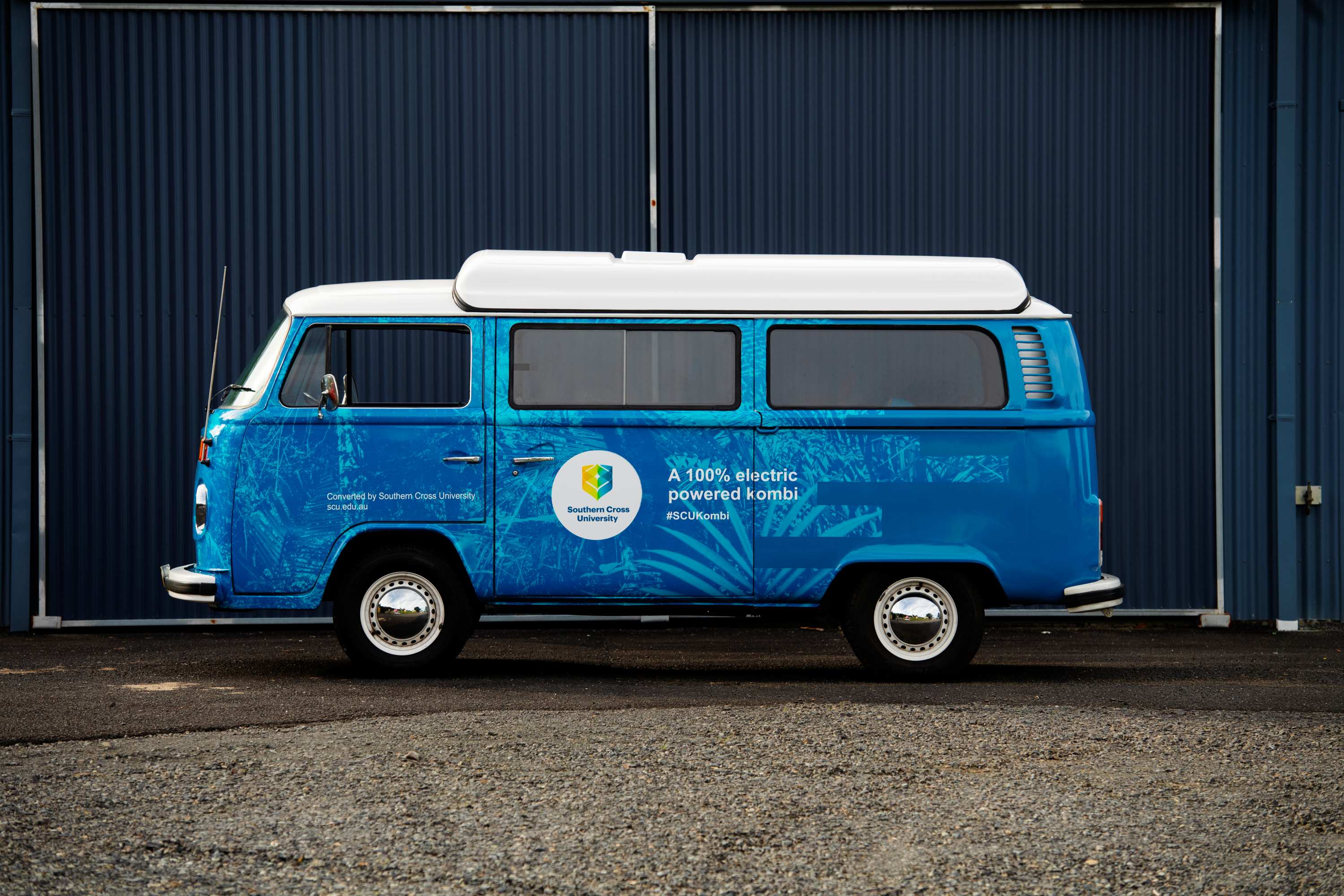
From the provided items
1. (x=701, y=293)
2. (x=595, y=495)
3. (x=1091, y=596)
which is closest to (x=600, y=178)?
(x=701, y=293)

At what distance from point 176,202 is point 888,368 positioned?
6.61 m

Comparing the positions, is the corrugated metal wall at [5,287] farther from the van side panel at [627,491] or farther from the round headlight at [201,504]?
the van side panel at [627,491]

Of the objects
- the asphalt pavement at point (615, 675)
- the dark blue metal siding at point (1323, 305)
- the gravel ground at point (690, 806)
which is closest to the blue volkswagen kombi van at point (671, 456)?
the asphalt pavement at point (615, 675)

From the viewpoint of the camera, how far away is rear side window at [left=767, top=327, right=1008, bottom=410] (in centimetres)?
820

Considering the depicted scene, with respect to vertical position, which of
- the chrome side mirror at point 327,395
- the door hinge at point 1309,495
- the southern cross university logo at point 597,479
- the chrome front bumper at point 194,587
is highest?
the chrome side mirror at point 327,395

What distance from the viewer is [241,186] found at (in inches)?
460

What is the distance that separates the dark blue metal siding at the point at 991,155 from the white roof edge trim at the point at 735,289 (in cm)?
366

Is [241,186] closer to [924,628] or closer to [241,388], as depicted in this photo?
[241,388]

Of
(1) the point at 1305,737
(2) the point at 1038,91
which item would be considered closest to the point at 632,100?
(2) the point at 1038,91

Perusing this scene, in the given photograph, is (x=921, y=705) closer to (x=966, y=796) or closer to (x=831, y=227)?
(x=966, y=796)

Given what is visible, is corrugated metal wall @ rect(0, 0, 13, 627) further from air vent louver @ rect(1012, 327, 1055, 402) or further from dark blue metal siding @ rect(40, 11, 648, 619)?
air vent louver @ rect(1012, 327, 1055, 402)

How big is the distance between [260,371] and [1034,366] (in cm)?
454

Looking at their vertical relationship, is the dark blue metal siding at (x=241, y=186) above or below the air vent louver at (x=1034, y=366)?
above

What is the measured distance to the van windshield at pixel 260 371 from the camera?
26.8 ft
